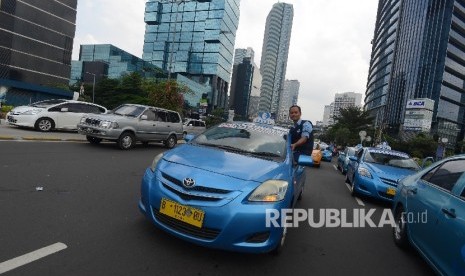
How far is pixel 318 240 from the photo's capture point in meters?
4.70

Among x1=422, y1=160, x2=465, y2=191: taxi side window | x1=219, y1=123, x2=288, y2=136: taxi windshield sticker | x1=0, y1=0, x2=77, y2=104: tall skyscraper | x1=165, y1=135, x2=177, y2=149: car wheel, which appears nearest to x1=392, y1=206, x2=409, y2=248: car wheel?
x1=422, y1=160, x2=465, y2=191: taxi side window

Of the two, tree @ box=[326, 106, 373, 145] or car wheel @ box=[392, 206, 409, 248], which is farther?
tree @ box=[326, 106, 373, 145]

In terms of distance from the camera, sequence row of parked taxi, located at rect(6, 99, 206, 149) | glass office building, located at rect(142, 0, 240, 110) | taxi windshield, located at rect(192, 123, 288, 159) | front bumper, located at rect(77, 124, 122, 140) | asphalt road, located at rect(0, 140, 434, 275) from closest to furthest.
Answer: asphalt road, located at rect(0, 140, 434, 275), taxi windshield, located at rect(192, 123, 288, 159), front bumper, located at rect(77, 124, 122, 140), row of parked taxi, located at rect(6, 99, 206, 149), glass office building, located at rect(142, 0, 240, 110)

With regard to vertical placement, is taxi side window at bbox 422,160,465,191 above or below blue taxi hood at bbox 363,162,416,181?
above

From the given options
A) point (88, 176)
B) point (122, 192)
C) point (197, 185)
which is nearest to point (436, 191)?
point (197, 185)

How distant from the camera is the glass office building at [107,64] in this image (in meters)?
99.8

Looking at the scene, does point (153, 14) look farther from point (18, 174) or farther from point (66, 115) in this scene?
point (18, 174)

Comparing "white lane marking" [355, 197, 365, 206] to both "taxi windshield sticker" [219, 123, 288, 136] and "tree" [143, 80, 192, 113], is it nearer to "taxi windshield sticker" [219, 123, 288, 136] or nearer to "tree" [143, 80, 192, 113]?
"taxi windshield sticker" [219, 123, 288, 136]

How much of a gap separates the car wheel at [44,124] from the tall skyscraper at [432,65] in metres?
64.1

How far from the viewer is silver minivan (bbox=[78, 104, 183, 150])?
439 inches

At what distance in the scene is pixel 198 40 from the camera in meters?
105

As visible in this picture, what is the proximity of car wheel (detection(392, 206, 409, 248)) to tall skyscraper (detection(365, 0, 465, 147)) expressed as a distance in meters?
67.2

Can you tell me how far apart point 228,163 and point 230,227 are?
887 millimetres

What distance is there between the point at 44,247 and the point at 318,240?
336cm
